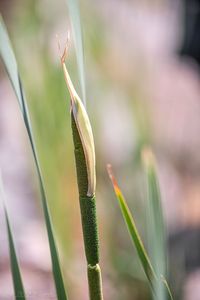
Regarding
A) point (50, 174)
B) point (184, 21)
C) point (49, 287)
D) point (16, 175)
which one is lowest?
point (49, 287)

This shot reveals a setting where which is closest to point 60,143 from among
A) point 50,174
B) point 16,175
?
point 50,174

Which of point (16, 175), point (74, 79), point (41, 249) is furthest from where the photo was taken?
point (16, 175)

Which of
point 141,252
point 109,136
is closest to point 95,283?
point 141,252

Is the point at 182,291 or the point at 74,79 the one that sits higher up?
the point at 74,79

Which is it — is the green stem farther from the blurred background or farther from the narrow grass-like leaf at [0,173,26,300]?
the blurred background

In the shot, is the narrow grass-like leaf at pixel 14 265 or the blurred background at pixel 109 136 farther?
the blurred background at pixel 109 136

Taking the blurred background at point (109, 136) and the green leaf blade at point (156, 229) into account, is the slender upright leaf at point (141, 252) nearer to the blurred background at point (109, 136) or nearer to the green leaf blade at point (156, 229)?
the green leaf blade at point (156, 229)

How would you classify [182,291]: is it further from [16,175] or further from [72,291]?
[16,175]

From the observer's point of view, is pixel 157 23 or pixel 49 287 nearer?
pixel 49 287

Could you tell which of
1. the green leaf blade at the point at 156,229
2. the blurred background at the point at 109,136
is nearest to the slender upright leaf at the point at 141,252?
the green leaf blade at the point at 156,229
